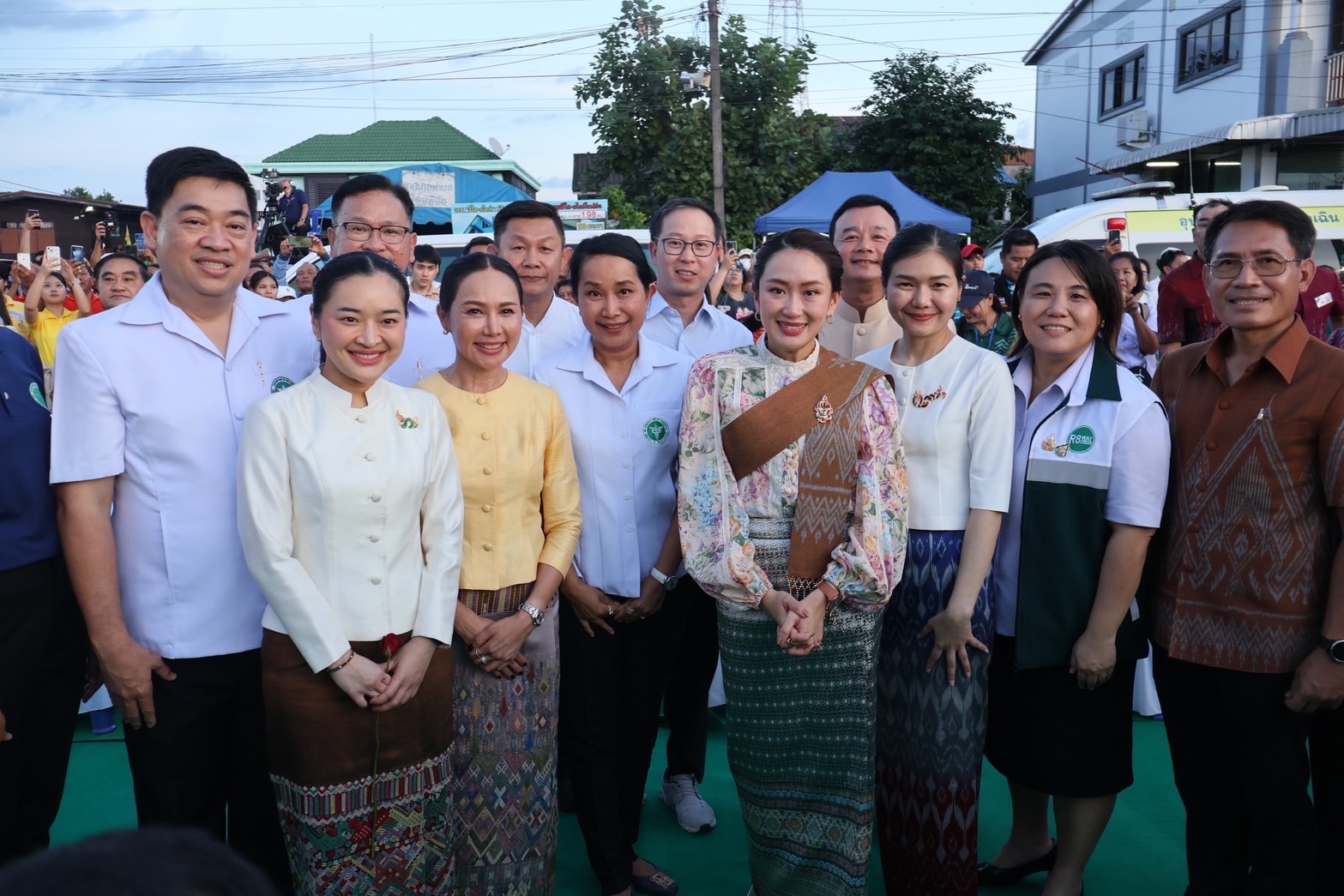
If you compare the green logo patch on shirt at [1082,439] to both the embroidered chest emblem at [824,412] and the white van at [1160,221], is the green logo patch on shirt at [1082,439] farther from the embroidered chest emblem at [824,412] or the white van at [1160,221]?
the white van at [1160,221]

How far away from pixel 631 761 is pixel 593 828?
22 cm

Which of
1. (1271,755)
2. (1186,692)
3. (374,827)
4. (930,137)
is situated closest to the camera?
(374,827)

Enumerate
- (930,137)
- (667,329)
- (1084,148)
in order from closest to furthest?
(667,329)
(930,137)
(1084,148)

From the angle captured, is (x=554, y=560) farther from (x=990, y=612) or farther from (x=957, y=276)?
(x=957, y=276)

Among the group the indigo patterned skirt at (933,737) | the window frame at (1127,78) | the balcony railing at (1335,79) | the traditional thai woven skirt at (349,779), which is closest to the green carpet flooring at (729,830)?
the indigo patterned skirt at (933,737)

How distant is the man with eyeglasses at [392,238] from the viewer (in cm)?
312

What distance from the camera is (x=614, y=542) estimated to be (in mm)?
→ 2826

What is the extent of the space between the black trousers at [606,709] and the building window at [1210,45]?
1924 centimetres

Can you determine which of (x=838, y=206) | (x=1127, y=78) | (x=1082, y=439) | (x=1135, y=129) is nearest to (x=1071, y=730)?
(x=1082, y=439)

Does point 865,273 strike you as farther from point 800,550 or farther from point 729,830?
point 729,830

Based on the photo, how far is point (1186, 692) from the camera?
2576mm

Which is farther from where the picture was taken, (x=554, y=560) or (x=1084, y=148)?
(x=1084, y=148)

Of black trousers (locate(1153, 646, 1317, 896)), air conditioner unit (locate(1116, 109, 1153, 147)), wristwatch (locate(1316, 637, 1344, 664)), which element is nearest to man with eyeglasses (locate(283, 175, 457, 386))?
black trousers (locate(1153, 646, 1317, 896))

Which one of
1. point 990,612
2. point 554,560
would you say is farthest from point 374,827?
point 990,612
